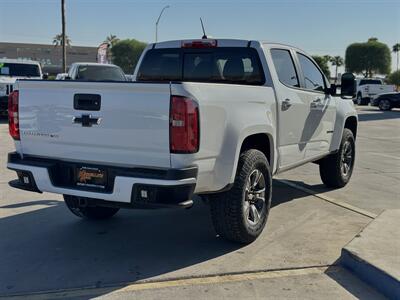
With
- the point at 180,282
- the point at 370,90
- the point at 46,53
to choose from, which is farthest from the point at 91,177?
the point at 46,53

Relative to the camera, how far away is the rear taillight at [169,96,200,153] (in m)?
3.90

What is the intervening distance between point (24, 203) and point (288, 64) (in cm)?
376

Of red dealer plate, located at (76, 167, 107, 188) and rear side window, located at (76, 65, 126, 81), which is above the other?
rear side window, located at (76, 65, 126, 81)

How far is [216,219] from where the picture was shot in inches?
187

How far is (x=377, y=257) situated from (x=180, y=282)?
1.70m

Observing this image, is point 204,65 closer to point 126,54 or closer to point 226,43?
point 226,43

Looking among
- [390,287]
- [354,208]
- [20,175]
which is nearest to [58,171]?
[20,175]

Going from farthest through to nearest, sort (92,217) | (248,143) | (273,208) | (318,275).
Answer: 1. (273,208)
2. (92,217)
3. (248,143)
4. (318,275)

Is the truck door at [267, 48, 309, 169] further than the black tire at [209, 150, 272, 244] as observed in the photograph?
Yes

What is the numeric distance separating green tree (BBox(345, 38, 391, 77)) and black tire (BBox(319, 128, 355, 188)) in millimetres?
71934

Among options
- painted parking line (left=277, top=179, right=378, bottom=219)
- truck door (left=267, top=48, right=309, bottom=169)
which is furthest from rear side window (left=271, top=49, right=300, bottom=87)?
painted parking line (left=277, top=179, right=378, bottom=219)

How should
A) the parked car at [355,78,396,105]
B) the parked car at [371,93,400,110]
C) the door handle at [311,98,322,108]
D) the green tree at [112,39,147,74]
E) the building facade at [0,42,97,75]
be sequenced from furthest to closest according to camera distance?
the green tree at [112,39,147,74] < the building facade at [0,42,97,75] < the parked car at [355,78,396,105] < the parked car at [371,93,400,110] < the door handle at [311,98,322,108]

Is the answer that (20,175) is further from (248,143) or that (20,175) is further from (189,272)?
(248,143)

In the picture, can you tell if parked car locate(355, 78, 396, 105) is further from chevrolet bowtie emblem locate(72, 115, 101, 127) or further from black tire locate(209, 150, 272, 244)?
chevrolet bowtie emblem locate(72, 115, 101, 127)
